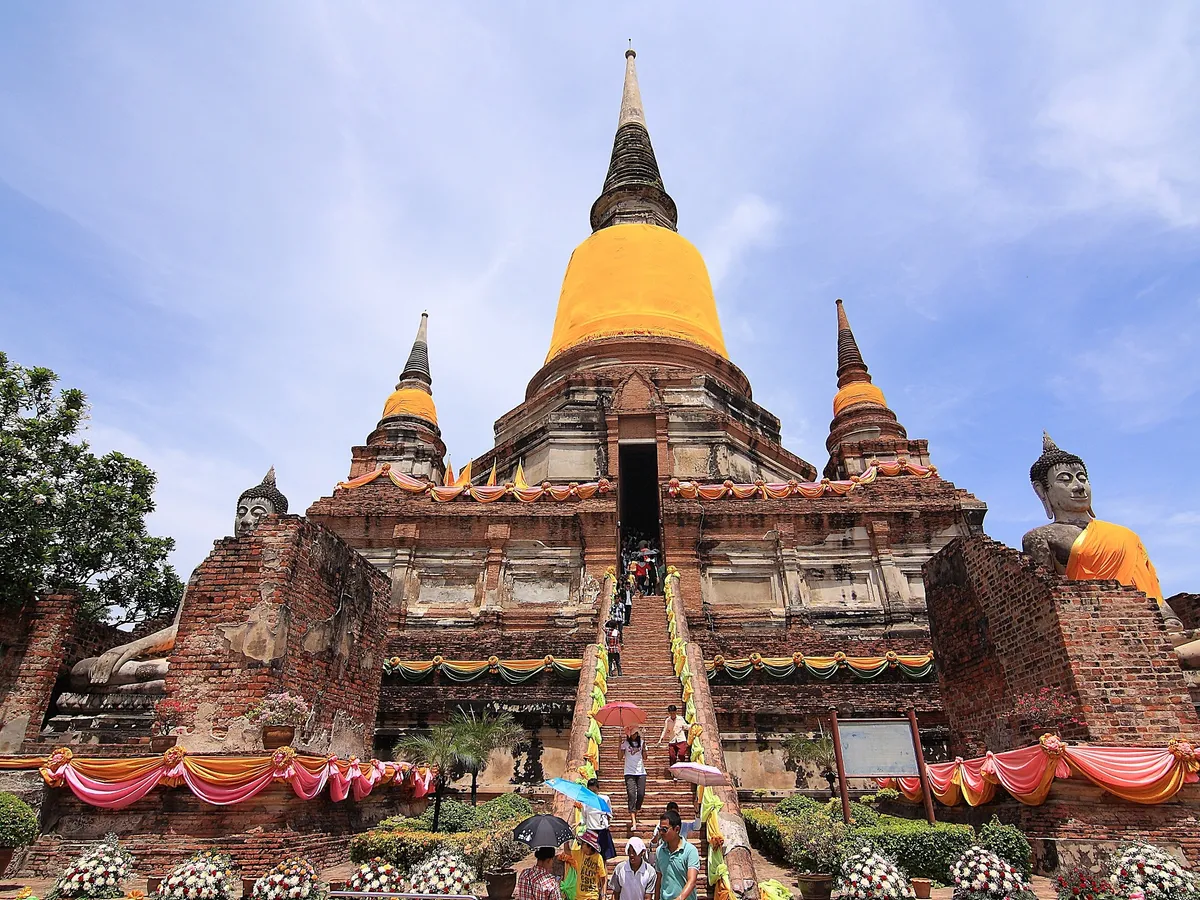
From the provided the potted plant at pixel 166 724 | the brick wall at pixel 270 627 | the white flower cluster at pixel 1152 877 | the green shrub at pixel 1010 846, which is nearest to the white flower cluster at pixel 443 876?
the brick wall at pixel 270 627

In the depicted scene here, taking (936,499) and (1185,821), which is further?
(936,499)

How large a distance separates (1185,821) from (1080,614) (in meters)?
2.39

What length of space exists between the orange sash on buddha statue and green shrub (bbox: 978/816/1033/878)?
12.3ft

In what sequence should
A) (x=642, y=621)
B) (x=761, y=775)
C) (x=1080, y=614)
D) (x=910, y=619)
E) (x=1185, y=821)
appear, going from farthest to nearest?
1. (x=910, y=619)
2. (x=642, y=621)
3. (x=761, y=775)
4. (x=1080, y=614)
5. (x=1185, y=821)

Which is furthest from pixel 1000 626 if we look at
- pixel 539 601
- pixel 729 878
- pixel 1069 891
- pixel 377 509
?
pixel 377 509

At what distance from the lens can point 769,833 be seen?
1008cm

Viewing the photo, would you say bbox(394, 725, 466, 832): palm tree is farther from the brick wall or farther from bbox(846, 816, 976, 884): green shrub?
bbox(846, 816, 976, 884): green shrub

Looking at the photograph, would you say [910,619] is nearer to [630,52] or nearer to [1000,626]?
[1000,626]

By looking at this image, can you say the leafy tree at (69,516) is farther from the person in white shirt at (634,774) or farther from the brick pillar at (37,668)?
the person in white shirt at (634,774)

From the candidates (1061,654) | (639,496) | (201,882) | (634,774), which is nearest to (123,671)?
(201,882)

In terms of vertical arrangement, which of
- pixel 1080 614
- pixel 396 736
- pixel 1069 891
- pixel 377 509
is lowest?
pixel 1069 891

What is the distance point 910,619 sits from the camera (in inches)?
696

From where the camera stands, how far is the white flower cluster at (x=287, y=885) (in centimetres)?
748

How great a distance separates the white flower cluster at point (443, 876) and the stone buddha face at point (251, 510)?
30.4ft
